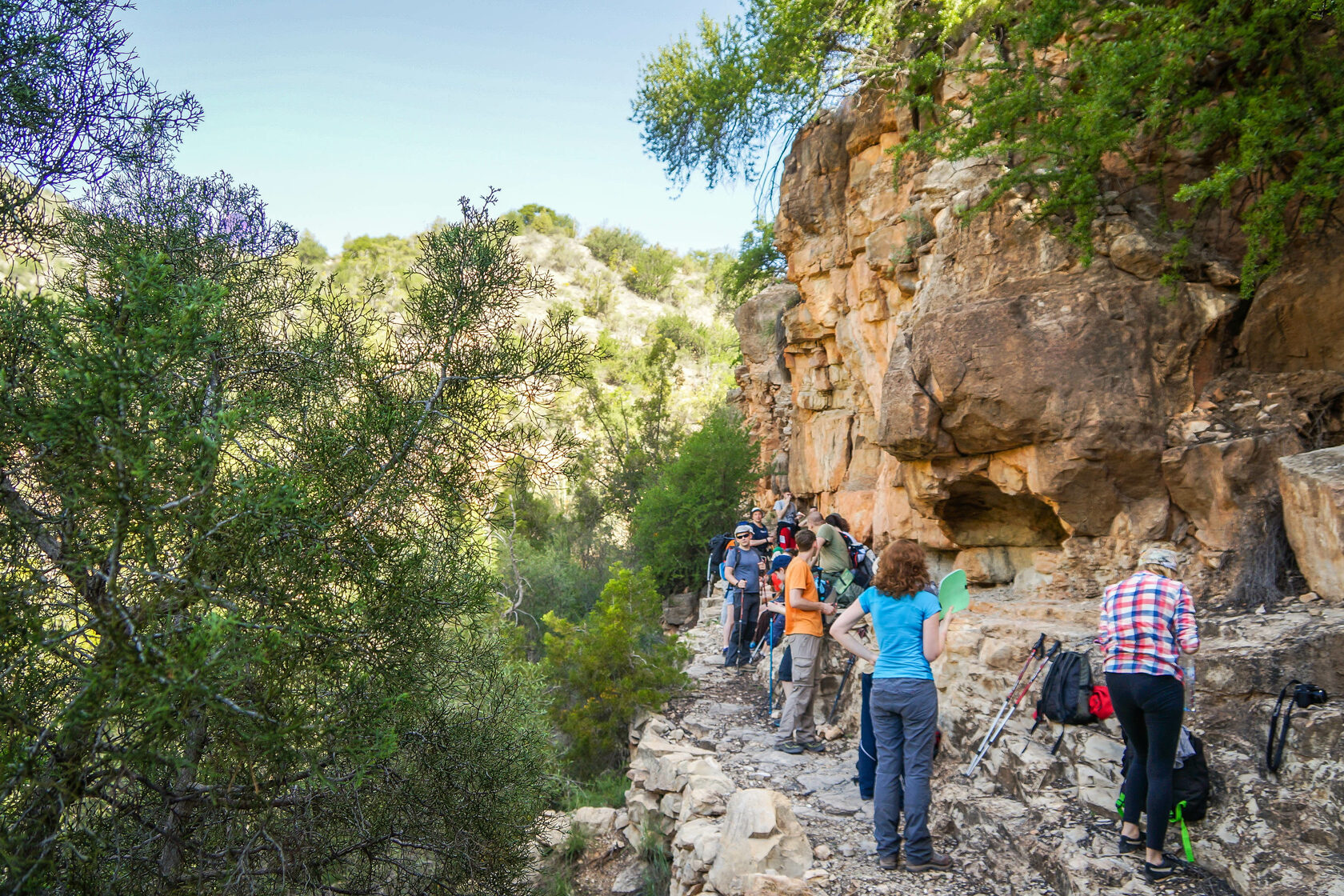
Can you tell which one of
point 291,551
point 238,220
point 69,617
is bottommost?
point 69,617

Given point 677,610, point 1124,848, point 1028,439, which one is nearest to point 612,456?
point 677,610

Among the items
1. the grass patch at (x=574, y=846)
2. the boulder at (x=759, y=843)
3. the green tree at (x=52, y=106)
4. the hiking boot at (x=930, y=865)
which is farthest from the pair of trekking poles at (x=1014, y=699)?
the green tree at (x=52, y=106)

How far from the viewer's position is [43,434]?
2889mm

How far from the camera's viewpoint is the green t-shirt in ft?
24.4

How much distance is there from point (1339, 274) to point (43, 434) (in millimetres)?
9763

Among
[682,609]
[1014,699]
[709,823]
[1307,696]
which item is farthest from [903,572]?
[682,609]

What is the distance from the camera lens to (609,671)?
9289mm

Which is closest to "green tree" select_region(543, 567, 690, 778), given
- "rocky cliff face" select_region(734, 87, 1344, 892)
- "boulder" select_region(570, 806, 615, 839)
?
"boulder" select_region(570, 806, 615, 839)

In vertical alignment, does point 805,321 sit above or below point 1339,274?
above

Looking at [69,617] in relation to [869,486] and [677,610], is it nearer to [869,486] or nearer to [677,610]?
[869,486]

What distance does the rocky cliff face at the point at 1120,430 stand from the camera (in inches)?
227

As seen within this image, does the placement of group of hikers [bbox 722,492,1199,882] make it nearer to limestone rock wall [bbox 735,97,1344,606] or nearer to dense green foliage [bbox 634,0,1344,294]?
limestone rock wall [bbox 735,97,1344,606]

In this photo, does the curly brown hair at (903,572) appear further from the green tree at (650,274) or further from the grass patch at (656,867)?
the green tree at (650,274)

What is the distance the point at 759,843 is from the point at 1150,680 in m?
2.38
